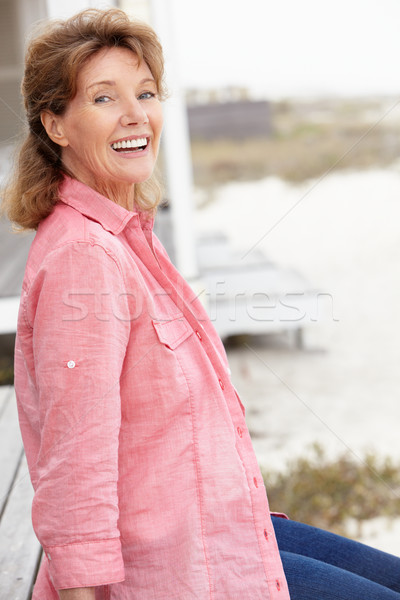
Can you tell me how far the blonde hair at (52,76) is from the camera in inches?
42.3

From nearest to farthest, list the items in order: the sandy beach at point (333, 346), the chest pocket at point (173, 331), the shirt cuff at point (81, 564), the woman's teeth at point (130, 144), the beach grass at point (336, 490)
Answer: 1. the shirt cuff at point (81, 564)
2. the chest pocket at point (173, 331)
3. the woman's teeth at point (130, 144)
4. the beach grass at point (336, 490)
5. the sandy beach at point (333, 346)

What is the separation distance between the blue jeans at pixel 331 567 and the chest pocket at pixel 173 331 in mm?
400

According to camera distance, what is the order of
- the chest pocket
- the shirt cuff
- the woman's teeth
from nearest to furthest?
1. the shirt cuff
2. the chest pocket
3. the woman's teeth

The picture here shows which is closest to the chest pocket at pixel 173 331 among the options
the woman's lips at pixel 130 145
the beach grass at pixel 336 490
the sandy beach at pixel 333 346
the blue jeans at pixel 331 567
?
the woman's lips at pixel 130 145

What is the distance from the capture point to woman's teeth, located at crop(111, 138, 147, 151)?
113cm

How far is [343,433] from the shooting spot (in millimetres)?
3975

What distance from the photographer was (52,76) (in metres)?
1.08

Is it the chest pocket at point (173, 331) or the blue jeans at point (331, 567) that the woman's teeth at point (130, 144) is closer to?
the chest pocket at point (173, 331)

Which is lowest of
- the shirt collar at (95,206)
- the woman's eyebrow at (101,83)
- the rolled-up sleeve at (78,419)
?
the rolled-up sleeve at (78,419)

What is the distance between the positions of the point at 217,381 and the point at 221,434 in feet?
0.24

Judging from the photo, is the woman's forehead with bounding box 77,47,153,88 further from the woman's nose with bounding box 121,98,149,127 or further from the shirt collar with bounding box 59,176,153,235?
the shirt collar with bounding box 59,176,153,235

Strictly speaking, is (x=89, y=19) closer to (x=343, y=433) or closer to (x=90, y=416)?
(x=90, y=416)

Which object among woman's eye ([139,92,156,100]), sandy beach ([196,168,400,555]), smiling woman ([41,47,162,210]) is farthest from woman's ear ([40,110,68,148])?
sandy beach ([196,168,400,555])

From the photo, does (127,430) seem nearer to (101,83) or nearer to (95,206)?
(95,206)
